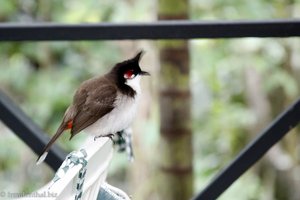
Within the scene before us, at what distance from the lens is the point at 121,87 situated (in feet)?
5.38

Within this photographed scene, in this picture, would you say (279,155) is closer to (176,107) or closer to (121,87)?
(176,107)

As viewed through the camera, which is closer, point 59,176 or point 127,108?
point 59,176

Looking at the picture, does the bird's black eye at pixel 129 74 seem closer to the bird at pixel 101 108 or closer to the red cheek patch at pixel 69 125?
the bird at pixel 101 108

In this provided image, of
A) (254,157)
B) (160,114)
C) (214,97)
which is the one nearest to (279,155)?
(214,97)

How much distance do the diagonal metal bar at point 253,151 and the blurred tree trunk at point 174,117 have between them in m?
0.92

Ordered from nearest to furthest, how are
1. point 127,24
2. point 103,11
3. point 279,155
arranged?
1. point 127,24
2. point 103,11
3. point 279,155

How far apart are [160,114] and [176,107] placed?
0.21ft

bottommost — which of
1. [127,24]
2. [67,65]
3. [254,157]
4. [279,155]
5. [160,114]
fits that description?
[279,155]

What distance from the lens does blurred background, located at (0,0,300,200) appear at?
259 centimetres

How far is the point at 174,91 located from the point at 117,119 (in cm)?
100

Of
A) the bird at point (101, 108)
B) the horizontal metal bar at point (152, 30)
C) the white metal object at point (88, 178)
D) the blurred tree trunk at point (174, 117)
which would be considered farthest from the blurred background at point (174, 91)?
the white metal object at point (88, 178)

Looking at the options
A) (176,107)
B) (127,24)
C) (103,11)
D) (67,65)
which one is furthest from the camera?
(67,65)

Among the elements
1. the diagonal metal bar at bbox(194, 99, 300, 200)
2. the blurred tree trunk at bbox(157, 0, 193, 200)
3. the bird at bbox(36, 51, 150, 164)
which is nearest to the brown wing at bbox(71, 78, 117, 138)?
the bird at bbox(36, 51, 150, 164)

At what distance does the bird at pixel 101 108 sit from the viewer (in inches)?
61.4
